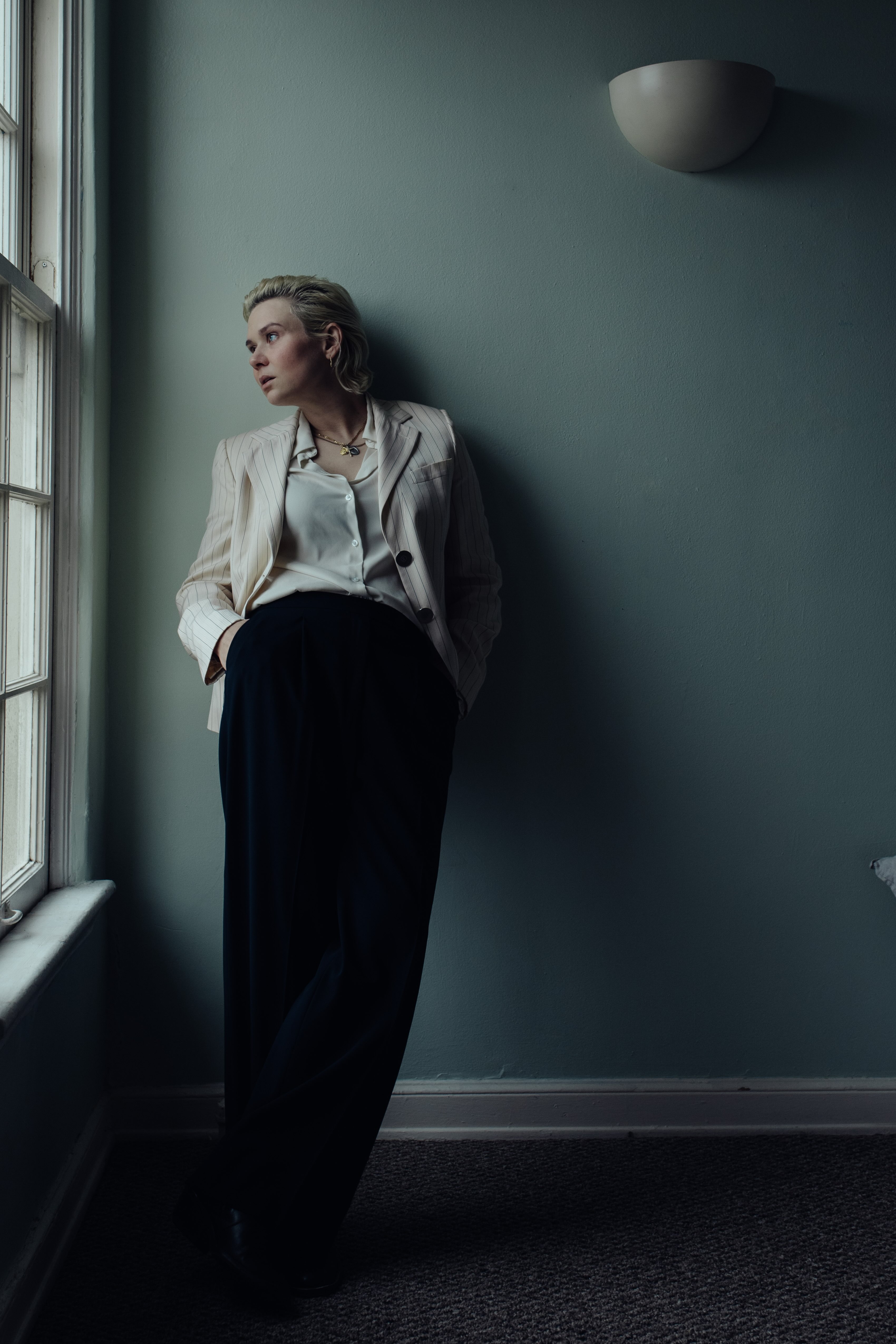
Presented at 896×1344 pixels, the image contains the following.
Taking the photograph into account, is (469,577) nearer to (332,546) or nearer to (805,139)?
(332,546)

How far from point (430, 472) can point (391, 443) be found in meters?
0.09

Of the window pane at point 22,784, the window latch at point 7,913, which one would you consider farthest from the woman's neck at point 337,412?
the window latch at point 7,913

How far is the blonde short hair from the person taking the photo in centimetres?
177

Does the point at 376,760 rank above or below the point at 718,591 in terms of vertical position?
below

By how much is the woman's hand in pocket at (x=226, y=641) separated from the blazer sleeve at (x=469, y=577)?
40 centimetres

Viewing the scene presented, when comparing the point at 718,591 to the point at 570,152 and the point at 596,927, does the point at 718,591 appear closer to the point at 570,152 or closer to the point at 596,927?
the point at 596,927

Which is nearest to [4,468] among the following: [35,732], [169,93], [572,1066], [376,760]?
[35,732]

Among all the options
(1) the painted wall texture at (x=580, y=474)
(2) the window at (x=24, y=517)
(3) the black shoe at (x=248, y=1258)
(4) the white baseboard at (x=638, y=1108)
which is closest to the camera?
(3) the black shoe at (x=248, y=1258)

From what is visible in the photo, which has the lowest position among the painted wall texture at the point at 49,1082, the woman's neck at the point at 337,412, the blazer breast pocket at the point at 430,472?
the painted wall texture at the point at 49,1082

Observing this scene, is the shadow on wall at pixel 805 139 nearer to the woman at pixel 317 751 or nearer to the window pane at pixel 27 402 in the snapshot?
the woman at pixel 317 751

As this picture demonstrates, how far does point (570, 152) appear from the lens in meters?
1.96

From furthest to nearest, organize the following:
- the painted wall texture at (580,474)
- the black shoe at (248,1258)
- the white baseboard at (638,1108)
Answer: the white baseboard at (638,1108) < the painted wall texture at (580,474) < the black shoe at (248,1258)

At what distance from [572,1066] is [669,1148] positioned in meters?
0.25

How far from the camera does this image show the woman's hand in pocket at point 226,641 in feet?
5.52
